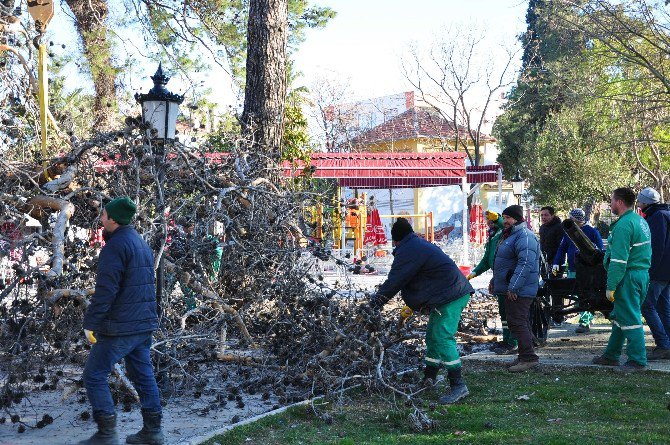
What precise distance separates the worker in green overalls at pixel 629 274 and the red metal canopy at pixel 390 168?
43.1 feet

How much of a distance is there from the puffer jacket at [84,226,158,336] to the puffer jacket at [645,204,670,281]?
5.85m

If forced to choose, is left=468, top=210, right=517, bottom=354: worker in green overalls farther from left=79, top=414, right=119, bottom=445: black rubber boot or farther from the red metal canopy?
the red metal canopy

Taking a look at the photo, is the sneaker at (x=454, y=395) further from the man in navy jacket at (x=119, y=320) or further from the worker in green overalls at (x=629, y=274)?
the man in navy jacket at (x=119, y=320)

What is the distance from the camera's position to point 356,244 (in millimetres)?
19953

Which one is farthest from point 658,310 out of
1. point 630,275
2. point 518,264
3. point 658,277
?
point 518,264

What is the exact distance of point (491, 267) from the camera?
1005cm

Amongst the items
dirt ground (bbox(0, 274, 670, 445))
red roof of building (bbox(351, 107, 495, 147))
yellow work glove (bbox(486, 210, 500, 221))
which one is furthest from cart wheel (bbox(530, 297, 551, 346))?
red roof of building (bbox(351, 107, 495, 147))

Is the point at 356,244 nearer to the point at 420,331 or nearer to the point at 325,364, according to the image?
the point at 420,331

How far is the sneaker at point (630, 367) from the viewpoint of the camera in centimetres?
822

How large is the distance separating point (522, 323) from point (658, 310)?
1953mm

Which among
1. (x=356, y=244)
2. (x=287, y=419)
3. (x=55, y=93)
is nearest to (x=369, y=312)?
(x=287, y=419)

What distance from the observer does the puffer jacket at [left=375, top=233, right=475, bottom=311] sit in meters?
6.88

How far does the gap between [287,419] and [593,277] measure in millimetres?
4569

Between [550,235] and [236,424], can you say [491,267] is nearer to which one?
[550,235]
